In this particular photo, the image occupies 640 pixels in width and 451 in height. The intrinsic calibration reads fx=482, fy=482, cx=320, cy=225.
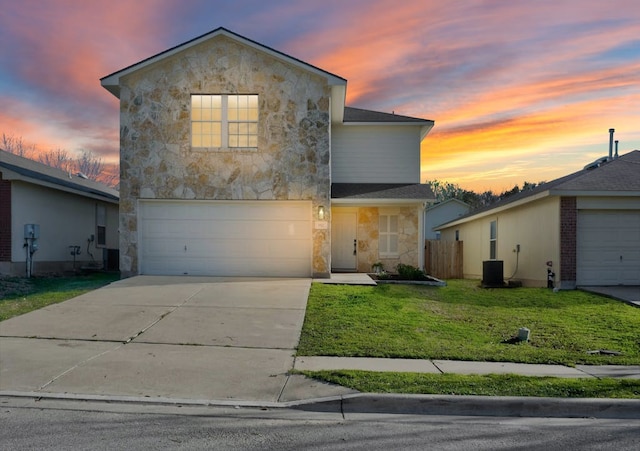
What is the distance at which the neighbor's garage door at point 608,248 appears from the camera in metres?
15.0

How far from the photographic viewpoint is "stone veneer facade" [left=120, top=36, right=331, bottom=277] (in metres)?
15.1

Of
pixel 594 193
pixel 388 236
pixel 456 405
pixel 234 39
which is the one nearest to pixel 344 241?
pixel 388 236

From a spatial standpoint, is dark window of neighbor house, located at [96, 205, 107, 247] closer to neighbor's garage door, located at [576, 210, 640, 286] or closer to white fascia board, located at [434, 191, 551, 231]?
white fascia board, located at [434, 191, 551, 231]

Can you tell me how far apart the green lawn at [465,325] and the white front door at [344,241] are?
5.26 meters

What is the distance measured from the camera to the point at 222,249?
15.3 m

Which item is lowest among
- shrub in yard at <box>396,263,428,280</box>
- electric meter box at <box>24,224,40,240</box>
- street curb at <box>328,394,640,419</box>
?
street curb at <box>328,394,640,419</box>

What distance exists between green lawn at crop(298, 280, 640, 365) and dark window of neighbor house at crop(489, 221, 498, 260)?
299 inches

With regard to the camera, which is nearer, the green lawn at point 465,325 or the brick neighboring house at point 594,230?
the green lawn at point 465,325

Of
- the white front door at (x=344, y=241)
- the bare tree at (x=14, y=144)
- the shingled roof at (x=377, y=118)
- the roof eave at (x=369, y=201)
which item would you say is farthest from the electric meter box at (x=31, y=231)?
the bare tree at (x=14, y=144)

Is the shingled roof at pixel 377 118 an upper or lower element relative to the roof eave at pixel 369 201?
upper

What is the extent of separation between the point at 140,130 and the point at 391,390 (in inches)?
493

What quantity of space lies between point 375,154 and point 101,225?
1266 centimetres

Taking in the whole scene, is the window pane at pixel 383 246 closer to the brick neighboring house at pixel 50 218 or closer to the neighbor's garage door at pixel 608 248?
the neighbor's garage door at pixel 608 248

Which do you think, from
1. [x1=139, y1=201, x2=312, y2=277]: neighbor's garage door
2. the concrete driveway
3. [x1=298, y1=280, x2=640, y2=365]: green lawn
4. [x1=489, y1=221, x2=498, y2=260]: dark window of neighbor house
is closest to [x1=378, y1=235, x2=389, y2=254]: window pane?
[x1=139, y1=201, x2=312, y2=277]: neighbor's garage door
